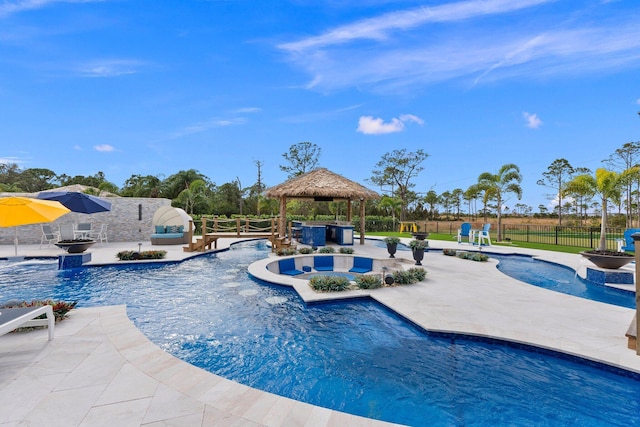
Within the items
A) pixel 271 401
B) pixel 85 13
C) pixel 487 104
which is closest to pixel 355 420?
pixel 271 401

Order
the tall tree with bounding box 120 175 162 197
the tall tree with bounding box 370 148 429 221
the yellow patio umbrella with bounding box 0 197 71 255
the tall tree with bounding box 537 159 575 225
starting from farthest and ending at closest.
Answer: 1. the tall tree with bounding box 370 148 429 221
2. the tall tree with bounding box 537 159 575 225
3. the tall tree with bounding box 120 175 162 197
4. the yellow patio umbrella with bounding box 0 197 71 255

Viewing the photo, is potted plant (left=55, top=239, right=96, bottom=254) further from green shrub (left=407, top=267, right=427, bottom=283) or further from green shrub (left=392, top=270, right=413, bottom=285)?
green shrub (left=407, top=267, right=427, bottom=283)

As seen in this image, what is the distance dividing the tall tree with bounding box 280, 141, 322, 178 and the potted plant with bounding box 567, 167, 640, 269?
82.4ft

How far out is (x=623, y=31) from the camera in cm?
884

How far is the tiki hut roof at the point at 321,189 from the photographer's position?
13930 millimetres

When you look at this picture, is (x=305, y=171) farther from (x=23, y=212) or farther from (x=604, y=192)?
(x=23, y=212)

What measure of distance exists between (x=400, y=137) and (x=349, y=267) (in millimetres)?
26363

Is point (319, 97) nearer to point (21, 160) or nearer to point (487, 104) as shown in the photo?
point (487, 104)

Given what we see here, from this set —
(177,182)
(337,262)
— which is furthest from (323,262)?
(177,182)

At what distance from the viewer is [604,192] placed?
8.99 m

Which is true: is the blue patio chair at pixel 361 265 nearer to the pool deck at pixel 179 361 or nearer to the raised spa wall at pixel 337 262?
the raised spa wall at pixel 337 262

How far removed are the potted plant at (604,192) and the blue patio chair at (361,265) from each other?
612 centimetres

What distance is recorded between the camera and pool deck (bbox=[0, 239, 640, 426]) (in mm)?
2408

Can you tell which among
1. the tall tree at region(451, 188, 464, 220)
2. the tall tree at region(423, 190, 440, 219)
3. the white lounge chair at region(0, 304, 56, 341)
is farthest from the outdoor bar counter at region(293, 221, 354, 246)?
the tall tree at region(451, 188, 464, 220)
